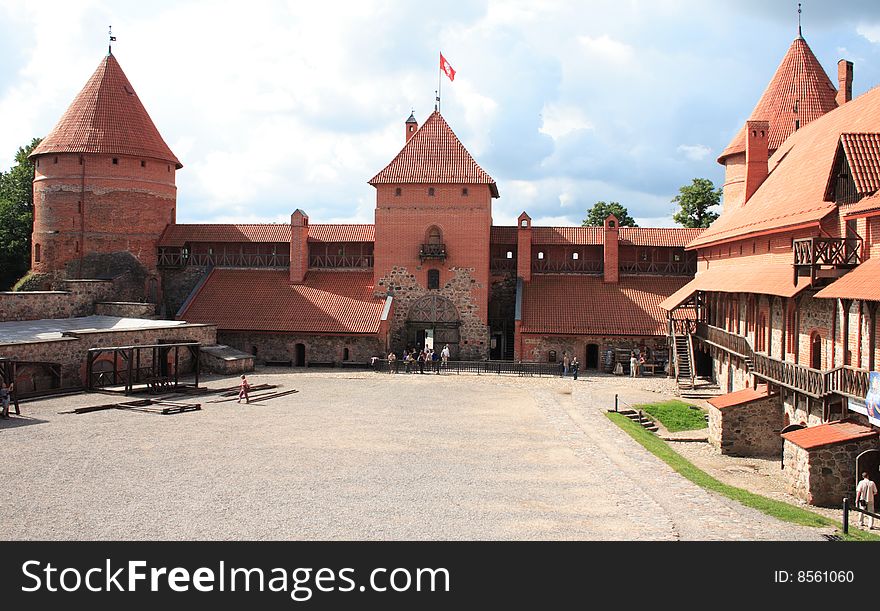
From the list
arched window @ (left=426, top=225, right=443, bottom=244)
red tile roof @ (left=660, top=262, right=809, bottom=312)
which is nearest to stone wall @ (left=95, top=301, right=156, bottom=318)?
arched window @ (left=426, top=225, right=443, bottom=244)

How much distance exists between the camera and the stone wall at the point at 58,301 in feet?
96.6

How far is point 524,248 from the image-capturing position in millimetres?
35125

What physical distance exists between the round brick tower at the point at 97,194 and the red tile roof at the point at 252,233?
143 cm

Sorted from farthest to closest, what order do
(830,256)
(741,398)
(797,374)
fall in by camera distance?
(741,398), (797,374), (830,256)

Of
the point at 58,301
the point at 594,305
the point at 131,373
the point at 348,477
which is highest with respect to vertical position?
the point at 594,305

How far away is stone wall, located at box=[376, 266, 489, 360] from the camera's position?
34.0m

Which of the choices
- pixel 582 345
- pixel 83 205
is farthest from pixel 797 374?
pixel 83 205

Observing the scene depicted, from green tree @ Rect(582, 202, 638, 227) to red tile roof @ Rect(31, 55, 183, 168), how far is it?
28.0 metres

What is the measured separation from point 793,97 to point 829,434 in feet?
65.9

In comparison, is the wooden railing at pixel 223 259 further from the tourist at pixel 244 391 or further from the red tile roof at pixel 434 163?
the tourist at pixel 244 391

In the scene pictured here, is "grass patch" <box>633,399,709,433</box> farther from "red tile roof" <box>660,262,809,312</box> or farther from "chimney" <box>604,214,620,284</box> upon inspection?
"chimney" <box>604,214,620,284</box>

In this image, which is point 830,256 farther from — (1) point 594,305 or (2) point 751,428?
(1) point 594,305
